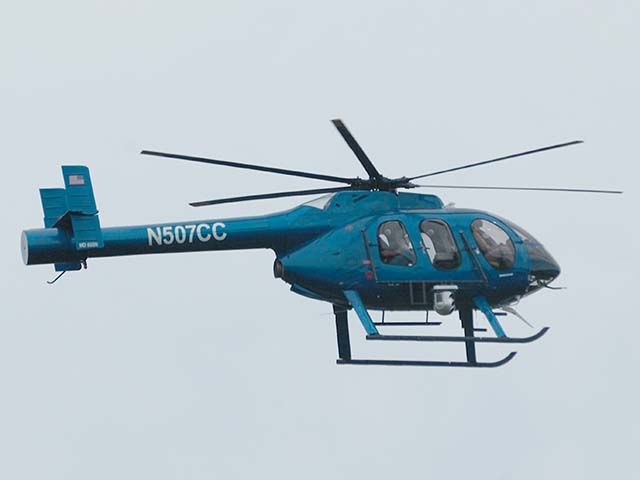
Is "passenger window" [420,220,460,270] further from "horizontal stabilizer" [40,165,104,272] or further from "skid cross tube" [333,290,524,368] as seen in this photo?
"horizontal stabilizer" [40,165,104,272]

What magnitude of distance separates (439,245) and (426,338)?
1959 millimetres

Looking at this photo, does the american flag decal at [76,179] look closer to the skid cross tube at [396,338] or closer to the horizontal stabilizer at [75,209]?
the horizontal stabilizer at [75,209]

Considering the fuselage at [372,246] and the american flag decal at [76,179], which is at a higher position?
the american flag decal at [76,179]

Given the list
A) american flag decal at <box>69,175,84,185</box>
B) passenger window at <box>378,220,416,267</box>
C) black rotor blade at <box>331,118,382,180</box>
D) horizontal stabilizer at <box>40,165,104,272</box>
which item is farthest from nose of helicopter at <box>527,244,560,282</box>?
american flag decal at <box>69,175,84,185</box>

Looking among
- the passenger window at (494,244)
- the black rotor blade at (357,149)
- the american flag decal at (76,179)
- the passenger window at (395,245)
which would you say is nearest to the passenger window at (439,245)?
the passenger window at (395,245)

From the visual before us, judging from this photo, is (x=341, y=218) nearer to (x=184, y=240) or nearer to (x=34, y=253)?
(x=184, y=240)

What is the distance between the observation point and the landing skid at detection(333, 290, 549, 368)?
31.7 m

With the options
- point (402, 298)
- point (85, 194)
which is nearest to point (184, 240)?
point (85, 194)

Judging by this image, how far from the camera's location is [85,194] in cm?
3153

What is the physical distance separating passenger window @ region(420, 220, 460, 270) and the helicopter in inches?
0.7

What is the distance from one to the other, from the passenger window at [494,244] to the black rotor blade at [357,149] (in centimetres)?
194

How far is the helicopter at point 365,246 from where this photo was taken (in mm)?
31531

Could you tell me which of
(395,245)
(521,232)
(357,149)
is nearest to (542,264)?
(521,232)

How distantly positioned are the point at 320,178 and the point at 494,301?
3806 millimetres
